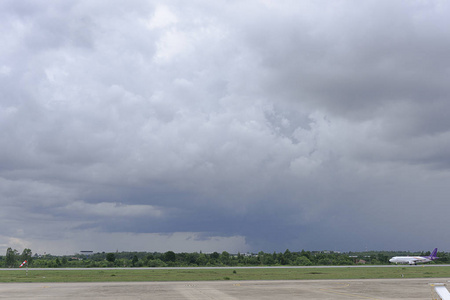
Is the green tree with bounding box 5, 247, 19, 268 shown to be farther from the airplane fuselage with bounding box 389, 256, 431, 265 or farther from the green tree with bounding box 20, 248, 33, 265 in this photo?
the airplane fuselage with bounding box 389, 256, 431, 265

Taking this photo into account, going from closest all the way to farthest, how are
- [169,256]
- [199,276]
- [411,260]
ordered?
1. [199,276]
2. [411,260]
3. [169,256]

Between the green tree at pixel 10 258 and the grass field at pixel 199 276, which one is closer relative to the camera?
the grass field at pixel 199 276

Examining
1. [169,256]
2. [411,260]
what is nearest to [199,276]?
[169,256]

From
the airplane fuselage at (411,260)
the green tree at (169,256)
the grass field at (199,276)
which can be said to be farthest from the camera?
the green tree at (169,256)

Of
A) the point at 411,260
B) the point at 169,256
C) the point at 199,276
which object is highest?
the point at 169,256

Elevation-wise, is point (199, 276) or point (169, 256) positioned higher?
point (169, 256)

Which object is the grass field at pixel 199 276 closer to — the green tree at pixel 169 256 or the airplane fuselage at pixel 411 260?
the airplane fuselage at pixel 411 260

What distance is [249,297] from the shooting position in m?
40.2

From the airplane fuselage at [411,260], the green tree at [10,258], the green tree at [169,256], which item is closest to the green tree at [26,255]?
the green tree at [10,258]

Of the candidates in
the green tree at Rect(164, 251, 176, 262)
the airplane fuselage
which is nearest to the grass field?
the airplane fuselage

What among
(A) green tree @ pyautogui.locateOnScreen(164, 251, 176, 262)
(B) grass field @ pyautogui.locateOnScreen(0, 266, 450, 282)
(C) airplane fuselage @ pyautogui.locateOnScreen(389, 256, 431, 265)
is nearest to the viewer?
(B) grass field @ pyautogui.locateOnScreen(0, 266, 450, 282)

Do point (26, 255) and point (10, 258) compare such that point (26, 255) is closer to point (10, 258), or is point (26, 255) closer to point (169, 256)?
point (10, 258)

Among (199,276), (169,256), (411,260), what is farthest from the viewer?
(169,256)

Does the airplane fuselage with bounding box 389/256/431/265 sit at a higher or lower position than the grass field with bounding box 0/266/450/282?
lower
